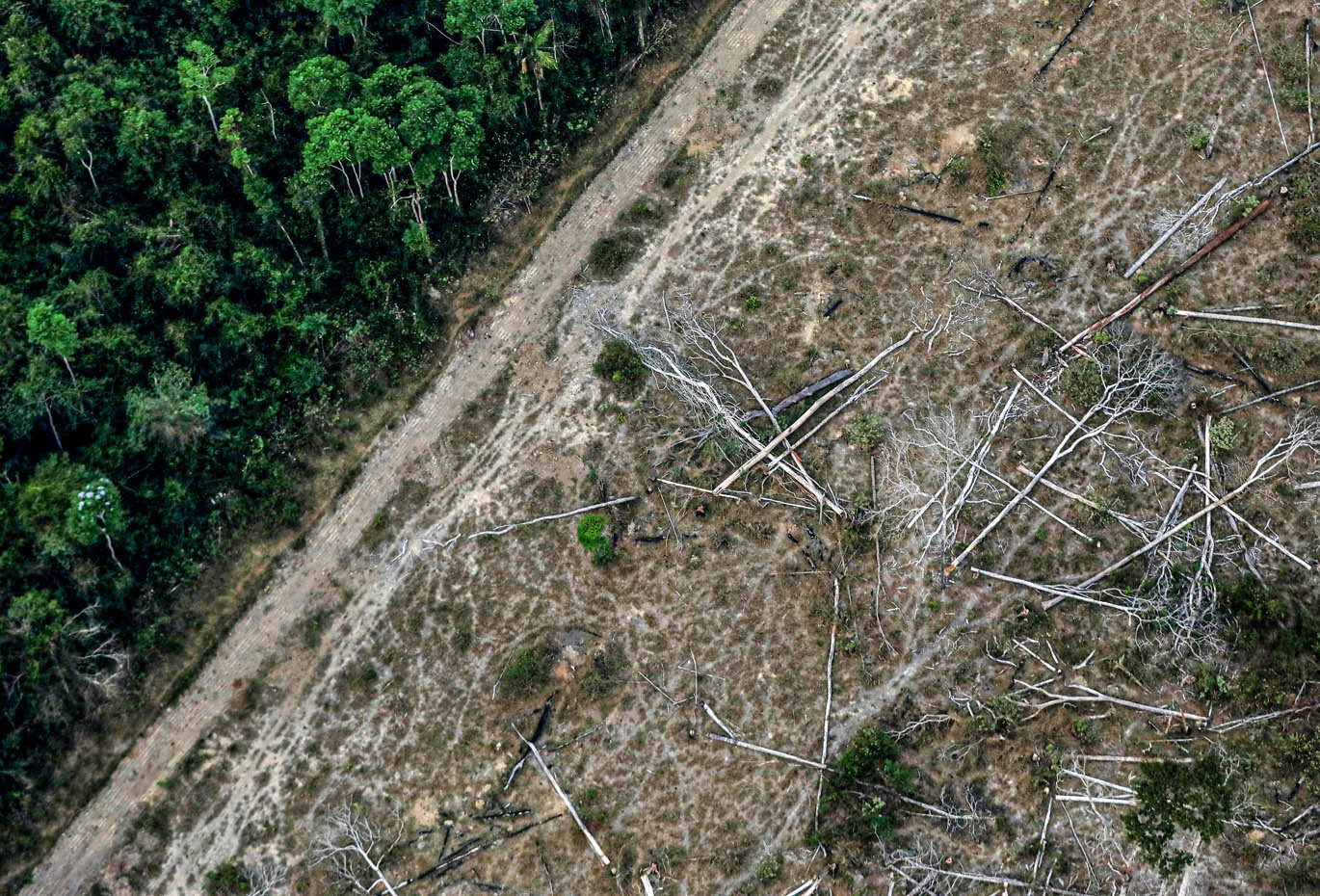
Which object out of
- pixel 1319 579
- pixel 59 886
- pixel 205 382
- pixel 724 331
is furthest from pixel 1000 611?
pixel 59 886

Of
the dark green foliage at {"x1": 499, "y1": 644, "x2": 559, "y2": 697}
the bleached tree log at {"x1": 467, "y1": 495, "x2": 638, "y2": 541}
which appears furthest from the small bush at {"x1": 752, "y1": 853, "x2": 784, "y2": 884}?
the bleached tree log at {"x1": 467, "y1": 495, "x2": 638, "y2": 541}

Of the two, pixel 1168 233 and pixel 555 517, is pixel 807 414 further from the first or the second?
pixel 1168 233

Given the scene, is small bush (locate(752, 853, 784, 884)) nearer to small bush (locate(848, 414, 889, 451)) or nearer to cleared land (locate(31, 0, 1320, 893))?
cleared land (locate(31, 0, 1320, 893))

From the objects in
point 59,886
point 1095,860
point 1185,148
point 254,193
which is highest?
point 254,193

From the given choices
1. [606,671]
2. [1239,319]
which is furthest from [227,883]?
[1239,319]

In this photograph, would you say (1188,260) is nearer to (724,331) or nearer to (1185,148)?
(1185,148)

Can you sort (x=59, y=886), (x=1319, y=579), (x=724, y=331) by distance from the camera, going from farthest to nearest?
(x=724, y=331)
(x=1319, y=579)
(x=59, y=886)

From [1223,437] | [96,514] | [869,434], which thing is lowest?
[1223,437]
